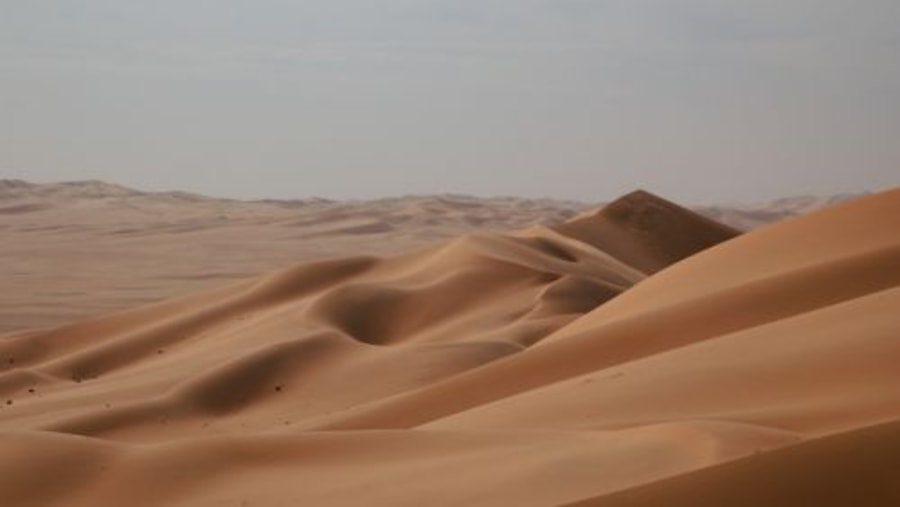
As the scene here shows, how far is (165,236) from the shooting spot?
59125 millimetres

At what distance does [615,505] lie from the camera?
13.3ft

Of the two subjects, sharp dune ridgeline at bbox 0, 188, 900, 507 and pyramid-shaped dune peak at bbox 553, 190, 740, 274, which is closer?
sharp dune ridgeline at bbox 0, 188, 900, 507

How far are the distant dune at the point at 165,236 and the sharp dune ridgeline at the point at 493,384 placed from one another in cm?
664

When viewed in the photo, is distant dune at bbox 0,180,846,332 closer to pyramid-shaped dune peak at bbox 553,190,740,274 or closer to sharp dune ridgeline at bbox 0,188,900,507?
pyramid-shaped dune peak at bbox 553,190,740,274

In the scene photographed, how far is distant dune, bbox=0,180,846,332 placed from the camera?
33750mm

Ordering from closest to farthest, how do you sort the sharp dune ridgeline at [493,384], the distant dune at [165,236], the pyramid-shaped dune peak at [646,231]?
the sharp dune ridgeline at [493,384]
the pyramid-shaped dune peak at [646,231]
the distant dune at [165,236]

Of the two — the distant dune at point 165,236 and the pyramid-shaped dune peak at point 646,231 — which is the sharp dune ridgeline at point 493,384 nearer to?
the pyramid-shaped dune peak at point 646,231

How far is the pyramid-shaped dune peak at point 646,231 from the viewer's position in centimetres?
2686

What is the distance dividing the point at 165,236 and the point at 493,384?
50.1 m

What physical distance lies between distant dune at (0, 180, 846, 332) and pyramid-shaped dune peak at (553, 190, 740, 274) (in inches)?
11.6

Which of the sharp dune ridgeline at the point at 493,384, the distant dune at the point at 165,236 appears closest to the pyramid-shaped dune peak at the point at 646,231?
the distant dune at the point at 165,236

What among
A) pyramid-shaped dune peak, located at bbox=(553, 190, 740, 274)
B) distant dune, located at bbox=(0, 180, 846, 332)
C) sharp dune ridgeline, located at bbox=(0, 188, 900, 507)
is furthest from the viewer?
distant dune, located at bbox=(0, 180, 846, 332)

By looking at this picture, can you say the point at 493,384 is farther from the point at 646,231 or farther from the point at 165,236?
the point at 165,236

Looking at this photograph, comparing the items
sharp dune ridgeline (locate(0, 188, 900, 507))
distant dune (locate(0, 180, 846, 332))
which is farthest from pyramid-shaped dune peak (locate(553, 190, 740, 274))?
sharp dune ridgeline (locate(0, 188, 900, 507))
